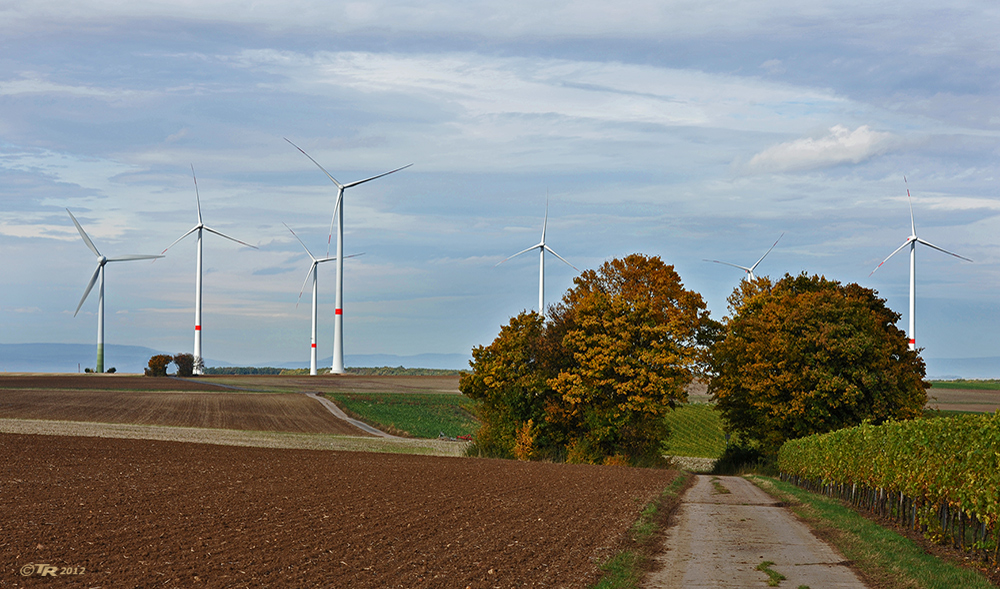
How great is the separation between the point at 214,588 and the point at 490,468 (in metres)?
27.9

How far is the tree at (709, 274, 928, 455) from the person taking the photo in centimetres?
4972

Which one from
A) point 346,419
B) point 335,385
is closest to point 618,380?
point 346,419

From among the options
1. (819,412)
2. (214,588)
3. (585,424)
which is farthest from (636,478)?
(214,588)

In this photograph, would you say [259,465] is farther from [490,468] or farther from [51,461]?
[490,468]

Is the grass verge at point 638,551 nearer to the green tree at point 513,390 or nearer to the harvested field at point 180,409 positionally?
the green tree at point 513,390

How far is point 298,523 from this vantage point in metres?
18.7

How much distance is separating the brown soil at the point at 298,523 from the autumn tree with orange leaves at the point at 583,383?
1546 centimetres

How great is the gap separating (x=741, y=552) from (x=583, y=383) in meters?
33.9


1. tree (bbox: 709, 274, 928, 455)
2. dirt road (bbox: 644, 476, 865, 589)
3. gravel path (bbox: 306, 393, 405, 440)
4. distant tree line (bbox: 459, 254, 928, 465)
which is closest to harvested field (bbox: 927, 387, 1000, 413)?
tree (bbox: 709, 274, 928, 455)

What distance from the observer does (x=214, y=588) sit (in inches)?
481

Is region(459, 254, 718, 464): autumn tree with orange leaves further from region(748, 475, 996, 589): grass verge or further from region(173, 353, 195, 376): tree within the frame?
region(173, 353, 195, 376): tree

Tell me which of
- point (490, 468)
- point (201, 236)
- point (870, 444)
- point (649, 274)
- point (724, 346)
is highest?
point (201, 236)

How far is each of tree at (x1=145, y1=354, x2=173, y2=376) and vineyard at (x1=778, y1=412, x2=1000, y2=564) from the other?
12858 centimetres

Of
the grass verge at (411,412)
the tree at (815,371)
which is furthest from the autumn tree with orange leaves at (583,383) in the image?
the grass verge at (411,412)
